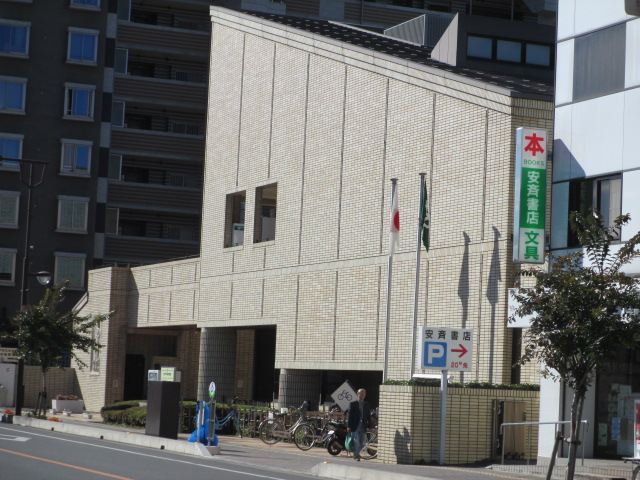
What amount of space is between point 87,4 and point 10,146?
10.1m

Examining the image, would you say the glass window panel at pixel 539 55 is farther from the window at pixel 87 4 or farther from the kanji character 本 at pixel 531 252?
the window at pixel 87 4

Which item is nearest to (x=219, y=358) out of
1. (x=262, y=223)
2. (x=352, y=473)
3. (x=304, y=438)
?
(x=262, y=223)

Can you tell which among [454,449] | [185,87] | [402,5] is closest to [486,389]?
[454,449]

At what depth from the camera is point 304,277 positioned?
35.6 metres

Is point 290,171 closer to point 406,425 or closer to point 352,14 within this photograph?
point 406,425

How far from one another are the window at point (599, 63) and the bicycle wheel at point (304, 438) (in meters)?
11.2

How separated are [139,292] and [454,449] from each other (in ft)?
87.6

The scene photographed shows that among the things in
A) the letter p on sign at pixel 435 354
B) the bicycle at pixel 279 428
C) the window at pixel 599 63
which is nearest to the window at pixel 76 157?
the bicycle at pixel 279 428

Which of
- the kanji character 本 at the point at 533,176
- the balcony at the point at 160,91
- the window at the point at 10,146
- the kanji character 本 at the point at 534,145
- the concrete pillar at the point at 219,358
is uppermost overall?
the balcony at the point at 160,91

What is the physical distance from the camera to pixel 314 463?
24.5m

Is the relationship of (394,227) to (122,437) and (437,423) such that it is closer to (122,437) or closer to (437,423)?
(437,423)

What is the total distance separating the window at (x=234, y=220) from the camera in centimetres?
4072

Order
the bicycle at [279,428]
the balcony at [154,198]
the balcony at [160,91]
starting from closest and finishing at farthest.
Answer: the bicycle at [279,428]
the balcony at [154,198]
the balcony at [160,91]

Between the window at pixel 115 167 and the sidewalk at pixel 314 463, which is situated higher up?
the window at pixel 115 167
